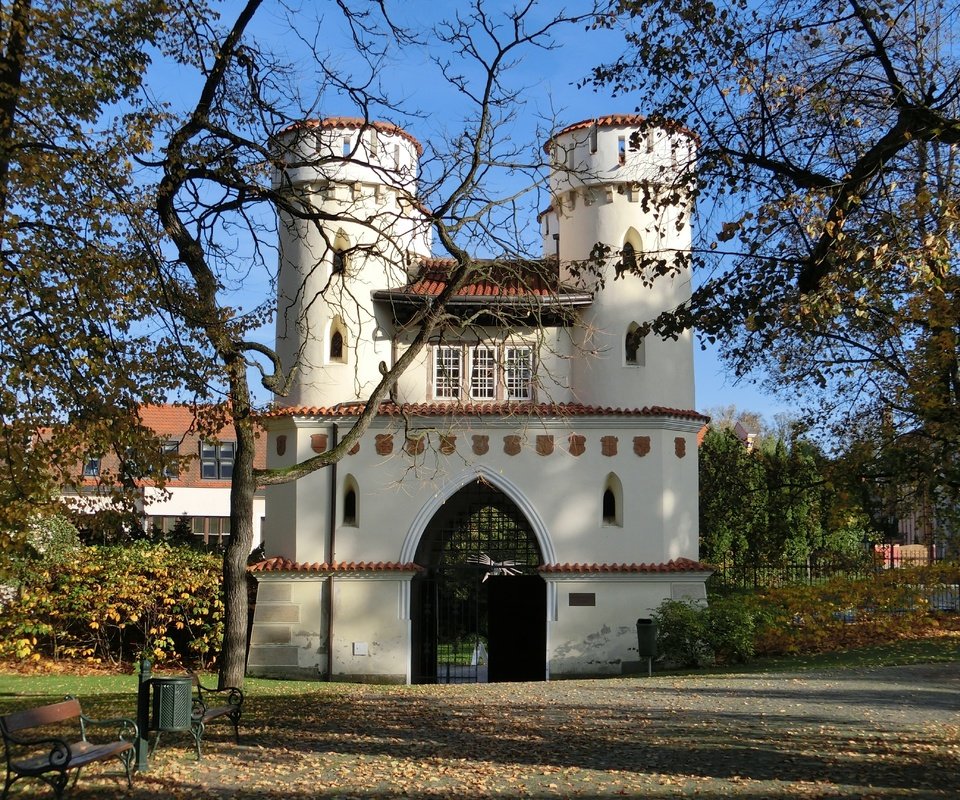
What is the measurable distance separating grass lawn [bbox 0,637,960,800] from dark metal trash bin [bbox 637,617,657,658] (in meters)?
2.84

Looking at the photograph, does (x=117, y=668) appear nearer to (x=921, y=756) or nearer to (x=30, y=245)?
(x=30, y=245)

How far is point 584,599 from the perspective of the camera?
70.9 ft

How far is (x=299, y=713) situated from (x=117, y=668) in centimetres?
1005

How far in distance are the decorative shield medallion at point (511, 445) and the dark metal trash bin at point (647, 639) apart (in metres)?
4.26

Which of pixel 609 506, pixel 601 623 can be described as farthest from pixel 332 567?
pixel 609 506

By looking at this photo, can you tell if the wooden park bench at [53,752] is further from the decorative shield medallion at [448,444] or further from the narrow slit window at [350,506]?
the narrow slit window at [350,506]

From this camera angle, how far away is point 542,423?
21688 millimetres

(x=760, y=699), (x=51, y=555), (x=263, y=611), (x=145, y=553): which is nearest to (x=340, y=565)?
(x=263, y=611)

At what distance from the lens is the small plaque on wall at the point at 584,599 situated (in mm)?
21609

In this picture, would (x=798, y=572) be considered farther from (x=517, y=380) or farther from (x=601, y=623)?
(x=517, y=380)

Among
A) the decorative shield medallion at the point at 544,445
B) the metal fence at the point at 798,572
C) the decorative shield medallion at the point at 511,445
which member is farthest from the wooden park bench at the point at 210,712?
the metal fence at the point at 798,572

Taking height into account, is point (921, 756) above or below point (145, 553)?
below

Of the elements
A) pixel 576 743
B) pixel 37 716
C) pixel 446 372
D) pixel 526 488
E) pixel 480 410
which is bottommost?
pixel 576 743

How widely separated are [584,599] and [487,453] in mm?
3542
